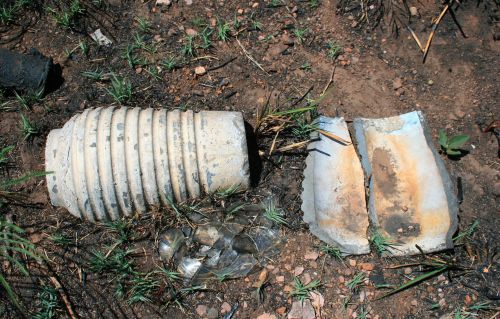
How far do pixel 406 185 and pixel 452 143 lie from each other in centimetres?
38

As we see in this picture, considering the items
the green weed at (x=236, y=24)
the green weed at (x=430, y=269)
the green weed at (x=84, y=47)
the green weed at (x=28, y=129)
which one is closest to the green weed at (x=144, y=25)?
the green weed at (x=84, y=47)

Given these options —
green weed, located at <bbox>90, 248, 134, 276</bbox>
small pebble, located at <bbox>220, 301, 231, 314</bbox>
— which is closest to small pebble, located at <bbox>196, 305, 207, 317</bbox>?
small pebble, located at <bbox>220, 301, 231, 314</bbox>

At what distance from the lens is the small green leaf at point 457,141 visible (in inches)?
121

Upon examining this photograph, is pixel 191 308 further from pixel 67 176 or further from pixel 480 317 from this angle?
pixel 480 317

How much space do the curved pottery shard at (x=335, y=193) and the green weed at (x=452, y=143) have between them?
524 mm

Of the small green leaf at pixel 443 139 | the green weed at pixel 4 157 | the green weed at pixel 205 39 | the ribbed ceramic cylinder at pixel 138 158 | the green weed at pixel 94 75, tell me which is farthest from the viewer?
the green weed at pixel 205 39

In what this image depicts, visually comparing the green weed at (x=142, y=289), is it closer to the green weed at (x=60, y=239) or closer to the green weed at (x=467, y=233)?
the green weed at (x=60, y=239)

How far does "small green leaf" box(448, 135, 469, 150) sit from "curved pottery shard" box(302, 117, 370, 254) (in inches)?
22.0

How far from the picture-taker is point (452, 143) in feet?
10.1

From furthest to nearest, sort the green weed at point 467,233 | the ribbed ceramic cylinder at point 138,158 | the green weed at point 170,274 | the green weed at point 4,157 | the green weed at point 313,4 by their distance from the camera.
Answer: the green weed at point 313,4, the green weed at point 4,157, the green weed at point 467,233, the green weed at point 170,274, the ribbed ceramic cylinder at point 138,158

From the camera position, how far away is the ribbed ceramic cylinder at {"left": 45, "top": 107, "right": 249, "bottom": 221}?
2.67 metres

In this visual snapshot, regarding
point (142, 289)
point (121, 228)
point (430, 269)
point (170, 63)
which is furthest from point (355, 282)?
point (170, 63)

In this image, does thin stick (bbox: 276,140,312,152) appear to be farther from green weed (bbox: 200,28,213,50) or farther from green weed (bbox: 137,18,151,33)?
green weed (bbox: 137,18,151,33)

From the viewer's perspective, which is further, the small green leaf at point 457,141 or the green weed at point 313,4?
the green weed at point 313,4
